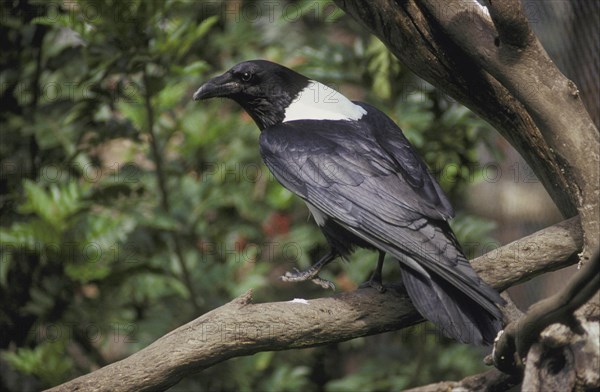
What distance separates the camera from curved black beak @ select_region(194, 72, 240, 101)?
3111 mm

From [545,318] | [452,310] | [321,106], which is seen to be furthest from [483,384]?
[321,106]

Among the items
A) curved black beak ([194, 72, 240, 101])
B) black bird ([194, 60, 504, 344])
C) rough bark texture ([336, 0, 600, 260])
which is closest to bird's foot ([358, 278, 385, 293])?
black bird ([194, 60, 504, 344])

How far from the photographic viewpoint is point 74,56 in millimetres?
3730

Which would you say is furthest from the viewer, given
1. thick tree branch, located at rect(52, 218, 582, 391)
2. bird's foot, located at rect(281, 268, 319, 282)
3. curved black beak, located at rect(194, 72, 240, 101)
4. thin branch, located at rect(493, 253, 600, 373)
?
curved black beak, located at rect(194, 72, 240, 101)

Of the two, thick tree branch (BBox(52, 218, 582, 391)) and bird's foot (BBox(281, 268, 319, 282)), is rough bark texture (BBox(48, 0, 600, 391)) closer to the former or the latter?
thick tree branch (BBox(52, 218, 582, 391))

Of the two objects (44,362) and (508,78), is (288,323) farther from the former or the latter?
(44,362)

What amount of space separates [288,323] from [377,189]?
518mm

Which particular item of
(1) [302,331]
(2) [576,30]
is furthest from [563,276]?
(1) [302,331]

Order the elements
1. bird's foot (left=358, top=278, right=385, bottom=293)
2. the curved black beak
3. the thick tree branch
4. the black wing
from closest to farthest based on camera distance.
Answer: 1. the thick tree branch
2. the black wing
3. bird's foot (left=358, top=278, right=385, bottom=293)
4. the curved black beak

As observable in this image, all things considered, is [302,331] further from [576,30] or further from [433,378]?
[576,30]

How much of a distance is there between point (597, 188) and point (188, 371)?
4.00 ft

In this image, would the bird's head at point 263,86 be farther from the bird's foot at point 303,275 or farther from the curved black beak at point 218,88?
the bird's foot at point 303,275

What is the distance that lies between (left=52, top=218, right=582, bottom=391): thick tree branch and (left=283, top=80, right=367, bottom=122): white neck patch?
2.32 feet

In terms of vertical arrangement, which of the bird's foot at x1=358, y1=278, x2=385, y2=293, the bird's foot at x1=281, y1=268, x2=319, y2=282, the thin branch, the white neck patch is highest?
the white neck patch
